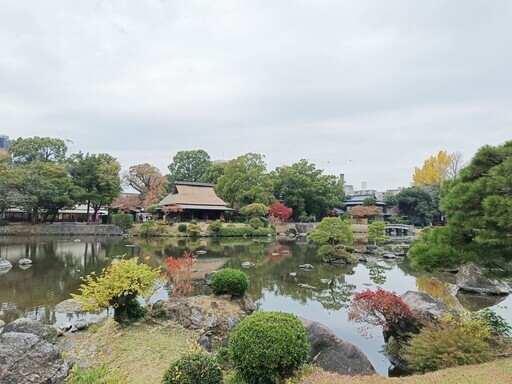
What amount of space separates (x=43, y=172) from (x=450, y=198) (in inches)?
1343

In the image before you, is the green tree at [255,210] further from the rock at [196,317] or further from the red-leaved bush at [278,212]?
the rock at [196,317]

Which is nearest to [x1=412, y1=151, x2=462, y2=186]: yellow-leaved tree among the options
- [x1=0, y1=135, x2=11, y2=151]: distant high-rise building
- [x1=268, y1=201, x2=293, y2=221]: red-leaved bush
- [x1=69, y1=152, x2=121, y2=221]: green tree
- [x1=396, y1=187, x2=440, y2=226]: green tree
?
[x1=396, y1=187, x2=440, y2=226]: green tree

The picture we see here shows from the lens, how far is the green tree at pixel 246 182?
3778 cm

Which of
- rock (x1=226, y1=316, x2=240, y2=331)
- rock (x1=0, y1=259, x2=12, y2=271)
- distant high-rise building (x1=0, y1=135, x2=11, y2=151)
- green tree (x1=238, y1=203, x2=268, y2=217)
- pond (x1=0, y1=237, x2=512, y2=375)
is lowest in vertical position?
pond (x1=0, y1=237, x2=512, y2=375)

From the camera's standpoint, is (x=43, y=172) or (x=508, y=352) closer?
(x=508, y=352)

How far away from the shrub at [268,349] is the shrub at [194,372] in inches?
11.9

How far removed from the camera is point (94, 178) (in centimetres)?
3281

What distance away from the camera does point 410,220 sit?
41.5m

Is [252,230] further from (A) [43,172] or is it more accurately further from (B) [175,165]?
(B) [175,165]

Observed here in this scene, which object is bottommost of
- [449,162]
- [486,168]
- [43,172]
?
[486,168]

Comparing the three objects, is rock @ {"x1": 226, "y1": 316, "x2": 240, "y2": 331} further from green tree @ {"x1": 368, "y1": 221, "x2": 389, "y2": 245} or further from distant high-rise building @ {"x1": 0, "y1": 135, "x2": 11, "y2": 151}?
distant high-rise building @ {"x1": 0, "y1": 135, "x2": 11, "y2": 151}

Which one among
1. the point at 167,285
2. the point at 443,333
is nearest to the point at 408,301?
the point at 443,333

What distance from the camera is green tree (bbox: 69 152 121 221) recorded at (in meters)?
32.4

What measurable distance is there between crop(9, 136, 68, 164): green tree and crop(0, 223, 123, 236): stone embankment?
27.1ft
